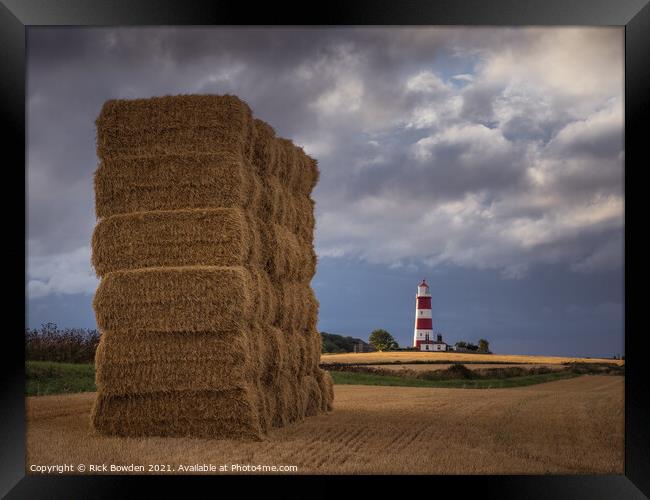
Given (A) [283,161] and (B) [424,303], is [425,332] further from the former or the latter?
(A) [283,161]

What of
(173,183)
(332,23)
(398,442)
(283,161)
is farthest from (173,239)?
(332,23)

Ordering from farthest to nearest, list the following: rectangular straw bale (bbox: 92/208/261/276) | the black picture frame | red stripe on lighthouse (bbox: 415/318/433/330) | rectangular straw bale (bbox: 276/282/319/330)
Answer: red stripe on lighthouse (bbox: 415/318/433/330) → rectangular straw bale (bbox: 276/282/319/330) → rectangular straw bale (bbox: 92/208/261/276) → the black picture frame

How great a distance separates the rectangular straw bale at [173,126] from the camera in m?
9.50

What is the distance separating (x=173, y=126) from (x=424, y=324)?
1198cm

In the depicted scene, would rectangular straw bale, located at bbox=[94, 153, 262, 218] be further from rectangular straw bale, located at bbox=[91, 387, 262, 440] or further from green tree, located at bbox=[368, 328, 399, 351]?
green tree, located at bbox=[368, 328, 399, 351]

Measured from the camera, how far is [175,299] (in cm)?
916

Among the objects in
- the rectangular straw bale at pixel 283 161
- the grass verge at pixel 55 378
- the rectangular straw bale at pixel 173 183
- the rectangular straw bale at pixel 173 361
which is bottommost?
the grass verge at pixel 55 378

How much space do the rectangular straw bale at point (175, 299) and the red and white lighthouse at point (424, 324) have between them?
889 cm

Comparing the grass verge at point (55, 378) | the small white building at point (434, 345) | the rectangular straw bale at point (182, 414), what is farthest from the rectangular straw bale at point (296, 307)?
the small white building at point (434, 345)

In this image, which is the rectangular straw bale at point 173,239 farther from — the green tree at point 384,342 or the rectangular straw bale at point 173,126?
the green tree at point 384,342

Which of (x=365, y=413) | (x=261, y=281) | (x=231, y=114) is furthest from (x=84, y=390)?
(x=231, y=114)

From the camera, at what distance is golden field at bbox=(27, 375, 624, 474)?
784cm

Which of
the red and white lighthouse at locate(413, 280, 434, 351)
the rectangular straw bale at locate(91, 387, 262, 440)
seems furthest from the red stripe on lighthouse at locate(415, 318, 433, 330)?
the rectangular straw bale at locate(91, 387, 262, 440)

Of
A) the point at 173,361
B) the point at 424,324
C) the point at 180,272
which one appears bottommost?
the point at 173,361
